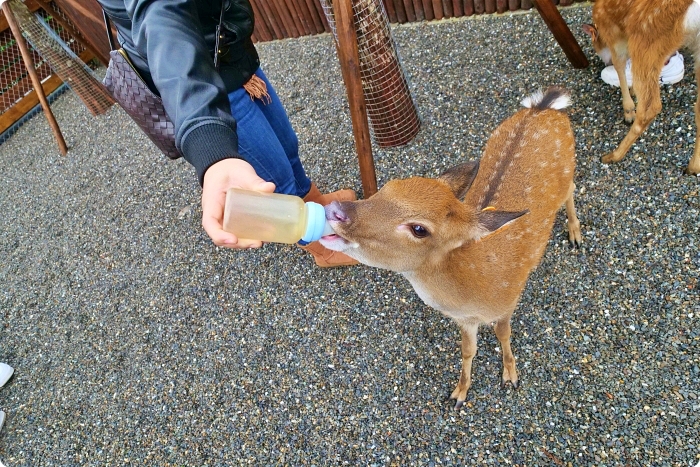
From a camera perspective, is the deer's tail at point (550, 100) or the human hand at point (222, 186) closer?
the human hand at point (222, 186)

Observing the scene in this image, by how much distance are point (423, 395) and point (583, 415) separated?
0.82m

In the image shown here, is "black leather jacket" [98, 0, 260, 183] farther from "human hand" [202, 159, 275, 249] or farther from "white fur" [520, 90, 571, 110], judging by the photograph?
"white fur" [520, 90, 571, 110]

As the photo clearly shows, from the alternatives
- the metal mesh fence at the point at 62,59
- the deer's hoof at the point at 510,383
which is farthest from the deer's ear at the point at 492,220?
the metal mesh fence at the point at 62,59

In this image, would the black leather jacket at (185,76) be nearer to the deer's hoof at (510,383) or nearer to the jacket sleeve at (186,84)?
the jacket sleeve at (186,84)

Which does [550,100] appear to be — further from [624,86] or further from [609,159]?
[624,86]

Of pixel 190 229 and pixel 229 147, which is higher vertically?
pixel 229 147

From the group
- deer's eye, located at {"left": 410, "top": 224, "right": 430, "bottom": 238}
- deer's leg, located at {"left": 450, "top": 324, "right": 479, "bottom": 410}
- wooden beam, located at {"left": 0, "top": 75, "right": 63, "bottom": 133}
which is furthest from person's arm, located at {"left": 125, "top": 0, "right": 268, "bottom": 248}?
wooden beam, located at {"left": 0, "top": 75, "right": 63, "bottom": 133}

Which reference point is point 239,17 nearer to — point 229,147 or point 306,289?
point 229,147

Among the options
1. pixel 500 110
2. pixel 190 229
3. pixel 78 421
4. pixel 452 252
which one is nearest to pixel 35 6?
pixel 190 229

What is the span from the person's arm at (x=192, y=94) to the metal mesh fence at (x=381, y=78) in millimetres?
1892

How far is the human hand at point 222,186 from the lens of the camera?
1.34 metres

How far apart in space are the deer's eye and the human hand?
650 mm

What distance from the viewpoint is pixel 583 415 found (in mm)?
2271

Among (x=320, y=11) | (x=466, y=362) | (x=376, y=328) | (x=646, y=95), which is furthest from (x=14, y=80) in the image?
(x=646, y=95)
